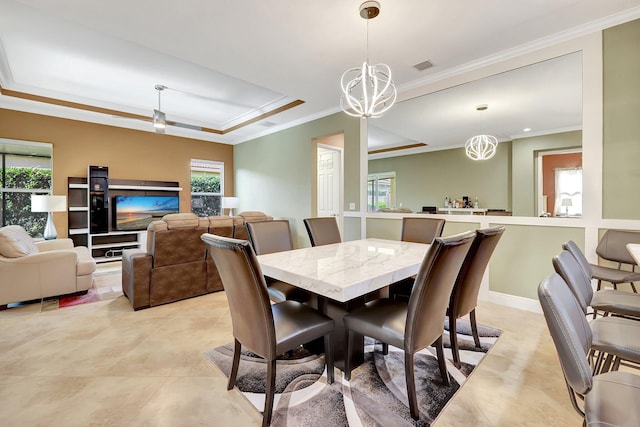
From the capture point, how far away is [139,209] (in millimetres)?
5695

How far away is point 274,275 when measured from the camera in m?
1.66

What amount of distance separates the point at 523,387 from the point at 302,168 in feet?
14.2

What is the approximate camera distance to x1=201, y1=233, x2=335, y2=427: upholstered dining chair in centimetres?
129

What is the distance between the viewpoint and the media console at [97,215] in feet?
16.5

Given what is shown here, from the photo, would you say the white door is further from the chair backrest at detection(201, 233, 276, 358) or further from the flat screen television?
the chair backrest at detection(201, 233, 276, 358)

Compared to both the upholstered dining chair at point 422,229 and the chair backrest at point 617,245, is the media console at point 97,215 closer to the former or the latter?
the upholstered dining chair at point 422,229

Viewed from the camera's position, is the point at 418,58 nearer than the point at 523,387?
No

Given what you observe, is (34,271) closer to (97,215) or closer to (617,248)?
(97,215)

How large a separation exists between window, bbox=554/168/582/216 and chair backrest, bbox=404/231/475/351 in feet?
6.71

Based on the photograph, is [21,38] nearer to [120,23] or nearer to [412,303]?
[120,23]

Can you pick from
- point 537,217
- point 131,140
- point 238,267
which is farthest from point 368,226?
point 131,140

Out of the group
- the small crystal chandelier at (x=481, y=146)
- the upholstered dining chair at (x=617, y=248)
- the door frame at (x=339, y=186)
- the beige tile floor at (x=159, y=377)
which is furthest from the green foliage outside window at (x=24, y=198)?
the upholstered dining chair at (x=617, y=248)

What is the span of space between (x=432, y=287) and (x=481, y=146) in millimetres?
2618

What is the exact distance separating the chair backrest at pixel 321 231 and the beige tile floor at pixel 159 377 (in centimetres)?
119
